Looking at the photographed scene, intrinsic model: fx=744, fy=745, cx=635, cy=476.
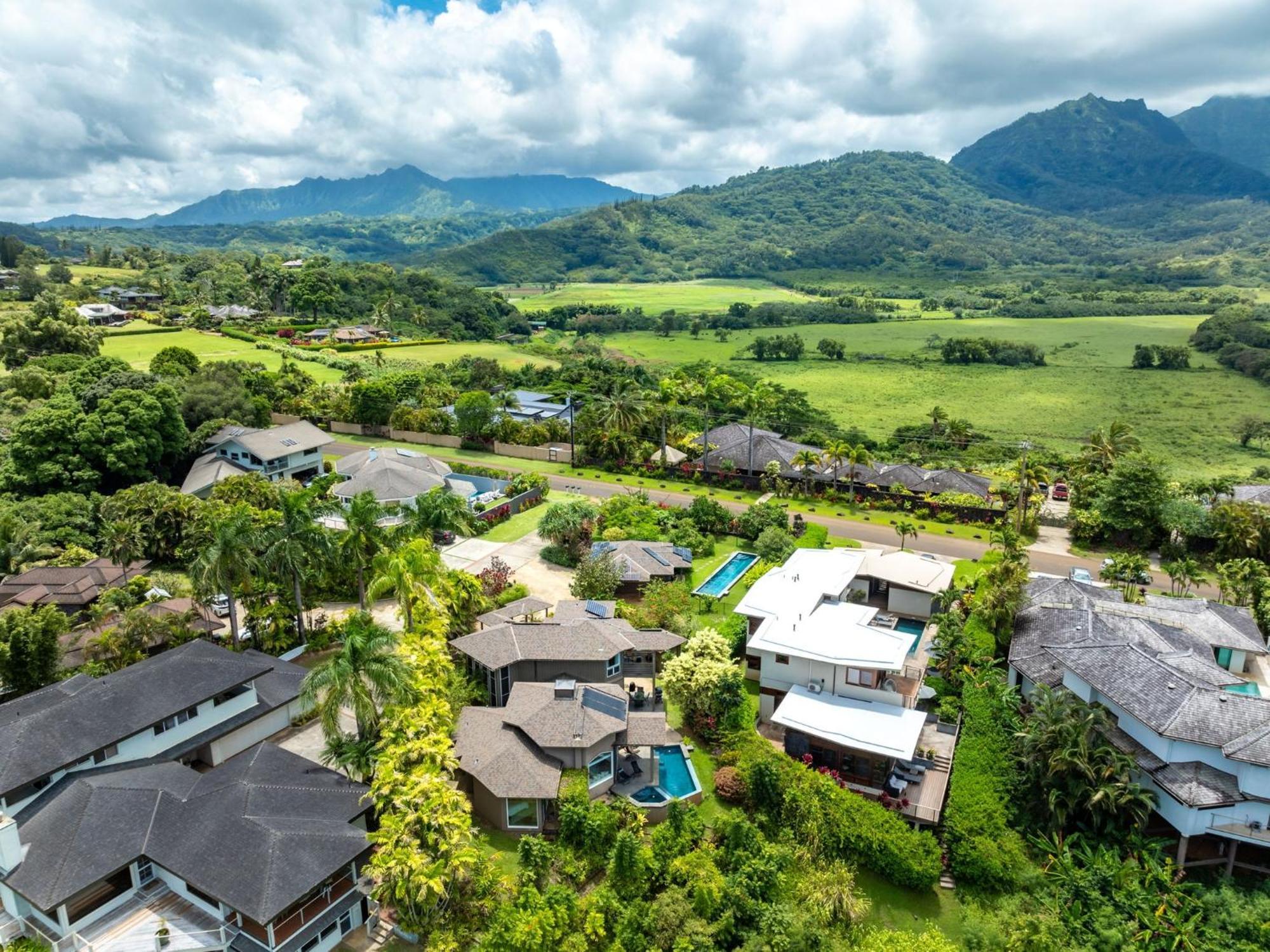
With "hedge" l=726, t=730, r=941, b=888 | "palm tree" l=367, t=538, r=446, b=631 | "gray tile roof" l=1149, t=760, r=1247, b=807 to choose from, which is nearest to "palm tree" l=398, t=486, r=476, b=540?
"palm tree" l=367, t=538, r=446, b=631

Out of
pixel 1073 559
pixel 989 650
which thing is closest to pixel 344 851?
pixel 989 650

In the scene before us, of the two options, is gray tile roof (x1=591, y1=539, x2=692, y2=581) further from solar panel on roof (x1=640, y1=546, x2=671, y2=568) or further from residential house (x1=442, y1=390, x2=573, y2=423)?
residential house (x1=442, y1=390, x2=573, y2=423)

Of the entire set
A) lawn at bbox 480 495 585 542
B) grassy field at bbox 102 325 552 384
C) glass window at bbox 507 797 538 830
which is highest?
grassy field at bbox 102 325 552 384

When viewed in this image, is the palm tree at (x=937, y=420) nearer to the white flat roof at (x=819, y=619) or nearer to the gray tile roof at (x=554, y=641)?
the white flat roof at (x=819, y=619)

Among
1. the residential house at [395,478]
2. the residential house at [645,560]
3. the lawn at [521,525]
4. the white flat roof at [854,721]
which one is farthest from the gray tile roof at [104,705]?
the residential house at [395,478]

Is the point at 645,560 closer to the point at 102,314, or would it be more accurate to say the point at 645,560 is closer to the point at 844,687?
the point at 844,687
